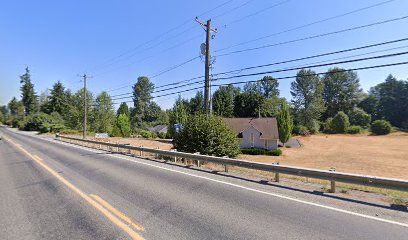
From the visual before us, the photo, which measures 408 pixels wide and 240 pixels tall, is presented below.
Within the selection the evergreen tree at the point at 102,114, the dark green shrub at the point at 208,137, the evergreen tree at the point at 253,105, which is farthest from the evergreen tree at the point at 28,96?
the dark green shrub at the point at 208,137

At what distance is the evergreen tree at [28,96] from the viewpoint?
110 metres

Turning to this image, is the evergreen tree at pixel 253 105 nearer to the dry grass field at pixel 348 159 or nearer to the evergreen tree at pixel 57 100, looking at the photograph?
the dry grass field at pixel 348 159

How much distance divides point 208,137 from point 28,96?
390 feet

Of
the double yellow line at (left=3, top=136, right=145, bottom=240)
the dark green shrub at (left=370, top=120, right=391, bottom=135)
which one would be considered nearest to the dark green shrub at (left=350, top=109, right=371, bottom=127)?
the dark green shrub at (left=370, top=120, right=391, bottom=135)

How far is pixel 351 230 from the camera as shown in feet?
15.8

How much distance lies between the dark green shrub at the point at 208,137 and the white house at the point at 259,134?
2149 centimetres

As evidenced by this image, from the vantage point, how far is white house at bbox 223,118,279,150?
130 feet

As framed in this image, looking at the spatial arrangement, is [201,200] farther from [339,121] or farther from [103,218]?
[339,121]

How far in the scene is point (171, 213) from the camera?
5.87 metres

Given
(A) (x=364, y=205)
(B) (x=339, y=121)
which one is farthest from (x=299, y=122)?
(A) (x=364, y=205)

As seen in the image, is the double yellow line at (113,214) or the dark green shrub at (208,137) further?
the dark green shrub at (208,137)

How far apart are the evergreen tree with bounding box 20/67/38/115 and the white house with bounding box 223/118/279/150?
3972 inches

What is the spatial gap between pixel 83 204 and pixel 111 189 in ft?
4.92

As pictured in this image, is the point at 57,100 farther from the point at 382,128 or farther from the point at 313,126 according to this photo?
the point at 382,128
